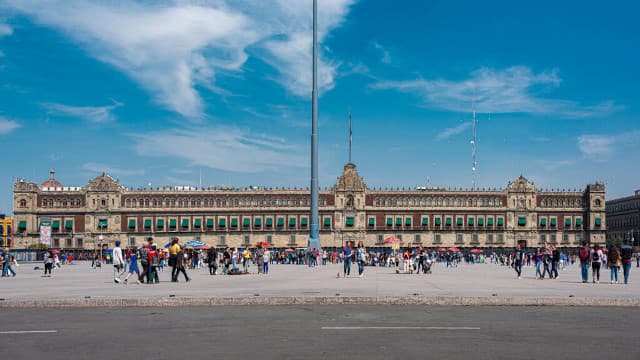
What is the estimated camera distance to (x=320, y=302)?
17.3 m

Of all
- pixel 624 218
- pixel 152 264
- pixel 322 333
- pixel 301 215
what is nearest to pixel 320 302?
pixel 322 333

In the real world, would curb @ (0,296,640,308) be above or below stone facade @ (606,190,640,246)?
below

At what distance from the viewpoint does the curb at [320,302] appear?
17.0m

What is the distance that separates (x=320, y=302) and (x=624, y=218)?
13342 cm

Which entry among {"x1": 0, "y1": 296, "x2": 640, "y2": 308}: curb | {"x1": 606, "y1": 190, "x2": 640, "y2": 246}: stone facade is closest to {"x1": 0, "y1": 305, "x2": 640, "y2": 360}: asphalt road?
{"x1": 0, "y1": 296, "x2": 640, "y2": 308}: curb

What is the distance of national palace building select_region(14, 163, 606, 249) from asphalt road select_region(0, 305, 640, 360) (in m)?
86.0

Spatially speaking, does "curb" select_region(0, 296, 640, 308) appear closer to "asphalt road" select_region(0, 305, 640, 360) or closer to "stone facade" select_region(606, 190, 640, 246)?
"asphalt road" select_region(0, 305, 640, 360)

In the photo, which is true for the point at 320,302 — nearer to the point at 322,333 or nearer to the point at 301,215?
the point at 322,333

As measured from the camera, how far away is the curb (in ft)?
55.9

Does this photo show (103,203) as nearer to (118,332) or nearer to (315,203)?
(315,203)

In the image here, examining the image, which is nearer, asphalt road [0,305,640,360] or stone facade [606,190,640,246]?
asphalt road [0,305,640,360]

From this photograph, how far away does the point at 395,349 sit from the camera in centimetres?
1024

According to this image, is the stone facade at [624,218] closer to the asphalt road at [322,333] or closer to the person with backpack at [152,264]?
the person with backpack at [152,264]

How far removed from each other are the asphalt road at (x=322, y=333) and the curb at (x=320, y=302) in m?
0.65
